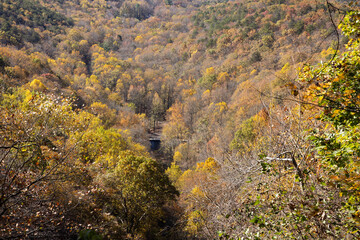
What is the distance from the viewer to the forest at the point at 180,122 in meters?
2.88

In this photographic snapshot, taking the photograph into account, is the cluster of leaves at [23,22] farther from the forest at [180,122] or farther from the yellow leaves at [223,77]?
the yellow leaves at [223,77]

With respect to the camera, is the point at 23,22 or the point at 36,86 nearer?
the point at 36,86

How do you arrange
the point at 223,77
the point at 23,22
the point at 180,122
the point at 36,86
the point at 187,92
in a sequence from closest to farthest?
the point at 36,86, the point at 180,122, the point at 223,77, the point at 187,92, the point at 23,22

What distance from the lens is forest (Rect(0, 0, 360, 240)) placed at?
288cm

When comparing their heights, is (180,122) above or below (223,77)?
below

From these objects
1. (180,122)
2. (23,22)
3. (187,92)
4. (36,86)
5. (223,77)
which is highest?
(23,22)

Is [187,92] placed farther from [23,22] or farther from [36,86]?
[23,22]

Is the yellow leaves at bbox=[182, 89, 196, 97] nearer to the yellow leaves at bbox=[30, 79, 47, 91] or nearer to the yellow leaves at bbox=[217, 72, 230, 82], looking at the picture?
the yellow leaves at bbox=[217, 72, 230, 82]

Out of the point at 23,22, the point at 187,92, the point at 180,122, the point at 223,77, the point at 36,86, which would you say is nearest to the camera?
the point at 36,86

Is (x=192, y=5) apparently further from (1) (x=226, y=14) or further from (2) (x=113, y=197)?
(2) (x=113, y=197)

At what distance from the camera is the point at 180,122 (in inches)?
1651

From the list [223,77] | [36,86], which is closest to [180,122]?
[223,77]

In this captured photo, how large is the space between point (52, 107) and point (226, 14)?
366ft

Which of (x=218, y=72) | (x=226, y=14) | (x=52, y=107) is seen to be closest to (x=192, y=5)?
(x=226, y=14)
